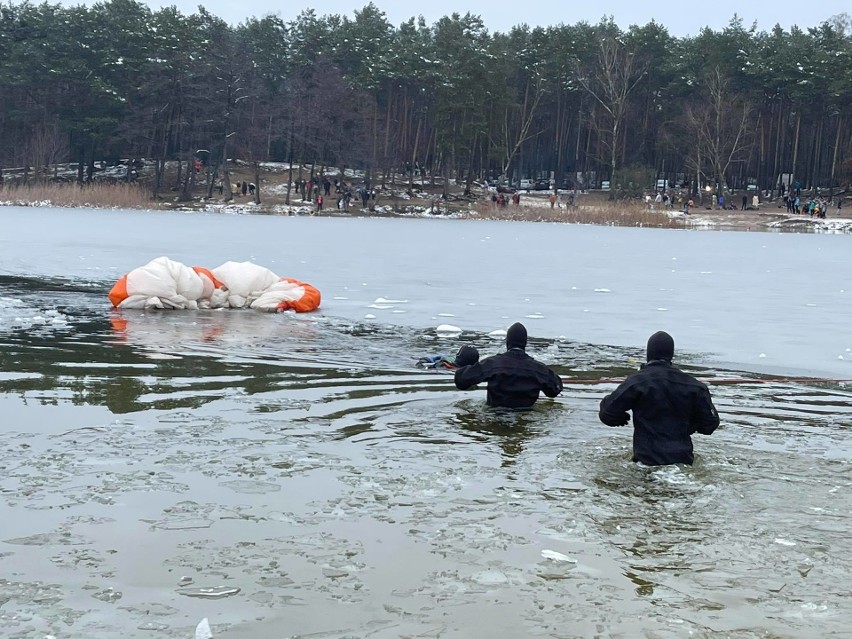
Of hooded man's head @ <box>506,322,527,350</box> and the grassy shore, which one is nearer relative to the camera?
hooded man's head @ <box>506,322,527,350</box>

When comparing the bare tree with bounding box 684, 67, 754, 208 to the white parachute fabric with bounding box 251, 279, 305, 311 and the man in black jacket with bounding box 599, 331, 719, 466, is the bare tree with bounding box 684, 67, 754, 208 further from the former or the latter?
the man in black jacket with bounding box 599, 331, 719, 466

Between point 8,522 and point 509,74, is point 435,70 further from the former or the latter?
point 8,522

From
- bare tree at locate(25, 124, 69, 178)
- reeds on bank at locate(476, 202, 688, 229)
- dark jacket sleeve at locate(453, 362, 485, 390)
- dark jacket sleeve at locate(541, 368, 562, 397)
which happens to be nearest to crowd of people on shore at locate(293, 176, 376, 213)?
reeds on bank at locate(476, 202, 688, 229)

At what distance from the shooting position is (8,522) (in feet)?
21.7

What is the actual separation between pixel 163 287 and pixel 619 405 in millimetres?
11987

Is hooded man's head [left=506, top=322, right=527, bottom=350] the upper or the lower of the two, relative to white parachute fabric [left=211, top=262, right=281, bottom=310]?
upper

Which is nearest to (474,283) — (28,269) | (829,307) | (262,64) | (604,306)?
Answer: (604,306)

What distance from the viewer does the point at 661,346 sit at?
7996mm

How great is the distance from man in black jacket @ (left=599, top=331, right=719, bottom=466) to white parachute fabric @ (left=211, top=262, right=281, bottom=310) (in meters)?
12.0

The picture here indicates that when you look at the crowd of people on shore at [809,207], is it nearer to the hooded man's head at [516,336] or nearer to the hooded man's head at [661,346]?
the hooded man's head at [516,336]

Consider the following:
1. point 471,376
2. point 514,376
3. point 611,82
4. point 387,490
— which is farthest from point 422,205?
point 387,490

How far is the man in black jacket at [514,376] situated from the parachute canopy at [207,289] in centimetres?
923

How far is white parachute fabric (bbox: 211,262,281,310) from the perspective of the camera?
19.5m

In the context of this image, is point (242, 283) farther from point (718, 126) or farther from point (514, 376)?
point (718, 126)
